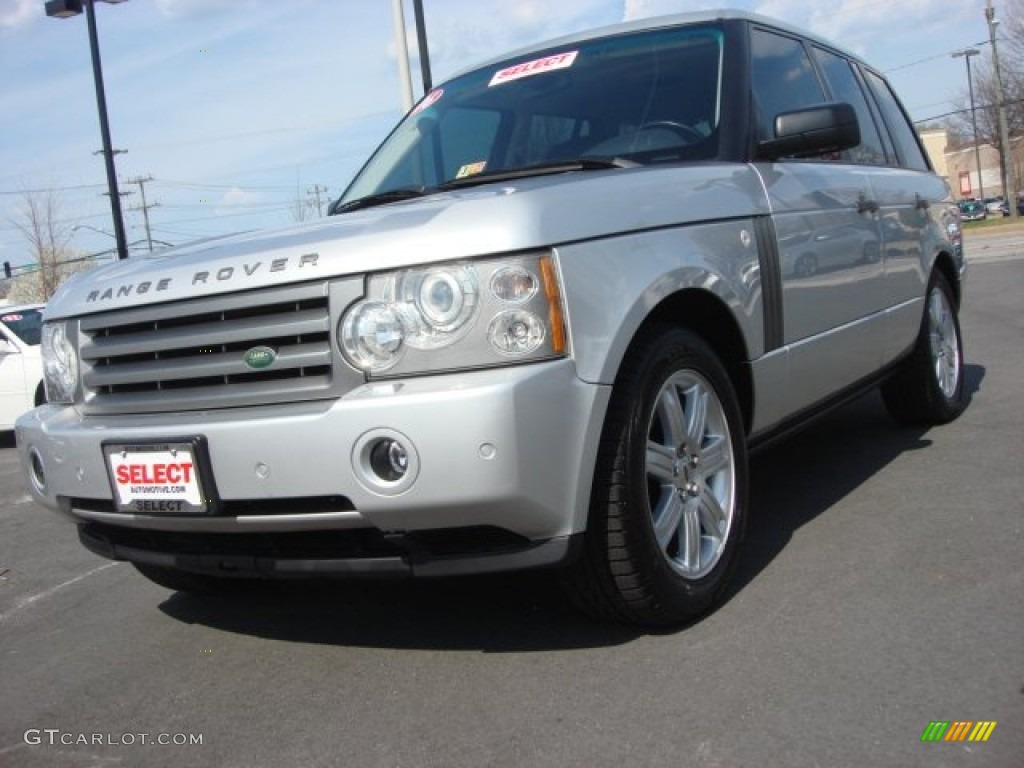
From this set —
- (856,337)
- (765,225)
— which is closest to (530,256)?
(765,225)

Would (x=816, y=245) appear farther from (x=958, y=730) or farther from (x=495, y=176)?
(x=958, y=730)

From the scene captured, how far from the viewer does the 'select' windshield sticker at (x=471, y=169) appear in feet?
13.0

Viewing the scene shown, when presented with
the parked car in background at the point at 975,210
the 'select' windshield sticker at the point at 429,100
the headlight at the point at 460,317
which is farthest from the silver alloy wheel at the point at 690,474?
the parked car in background at the point at 975,210

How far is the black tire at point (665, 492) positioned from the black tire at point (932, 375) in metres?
2.38

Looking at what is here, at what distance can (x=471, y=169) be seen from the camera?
4.00m

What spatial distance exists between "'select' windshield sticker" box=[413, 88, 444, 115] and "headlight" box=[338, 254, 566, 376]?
2266 millimetres

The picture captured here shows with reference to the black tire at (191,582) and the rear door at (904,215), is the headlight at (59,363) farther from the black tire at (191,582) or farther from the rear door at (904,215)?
the rear door at (904,215)

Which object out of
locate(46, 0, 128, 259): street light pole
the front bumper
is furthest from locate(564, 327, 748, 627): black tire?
locate(46, 0, 128, 259): street light pole

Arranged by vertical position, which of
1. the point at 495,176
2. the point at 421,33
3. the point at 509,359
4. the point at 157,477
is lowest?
the point at 157,477

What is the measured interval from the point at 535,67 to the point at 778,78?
0.99 meters

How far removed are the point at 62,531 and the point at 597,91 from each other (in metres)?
3.96


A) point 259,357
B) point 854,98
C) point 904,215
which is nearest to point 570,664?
point 259,357

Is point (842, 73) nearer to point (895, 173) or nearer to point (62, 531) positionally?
point (895, 173)

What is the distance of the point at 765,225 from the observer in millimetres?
3527
